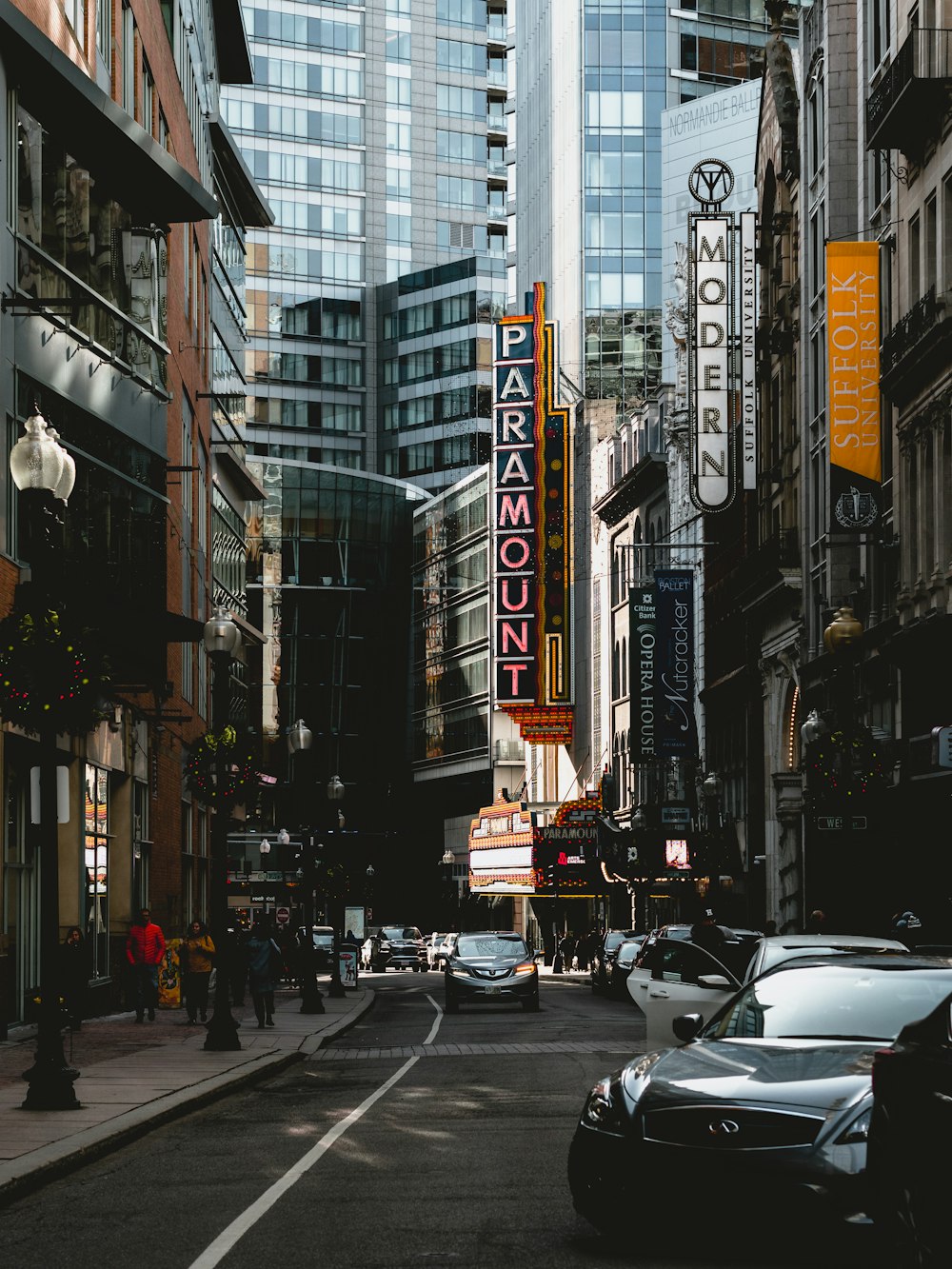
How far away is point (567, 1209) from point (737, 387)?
48.0 meters

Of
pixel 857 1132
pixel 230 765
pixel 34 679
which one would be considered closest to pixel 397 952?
pixel 230 765

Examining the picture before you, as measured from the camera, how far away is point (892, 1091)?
8500 mm

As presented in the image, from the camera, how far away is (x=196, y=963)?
36.1 meters

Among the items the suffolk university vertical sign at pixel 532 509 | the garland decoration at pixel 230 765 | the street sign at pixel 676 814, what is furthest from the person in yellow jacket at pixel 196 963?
the suffolk university vertical sign at pixel 532 509

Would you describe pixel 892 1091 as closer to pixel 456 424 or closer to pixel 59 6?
pixel 59 6

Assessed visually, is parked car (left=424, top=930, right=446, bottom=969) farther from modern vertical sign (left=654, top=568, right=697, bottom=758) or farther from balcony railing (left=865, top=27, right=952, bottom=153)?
balcony railing (left=865, top=27, right=952, bottom=153)

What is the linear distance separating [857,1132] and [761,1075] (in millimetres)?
735

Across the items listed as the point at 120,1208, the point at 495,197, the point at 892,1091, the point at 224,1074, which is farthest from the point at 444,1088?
the point at 495,197

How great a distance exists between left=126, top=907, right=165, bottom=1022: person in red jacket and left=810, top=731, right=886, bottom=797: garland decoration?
11.9 metres

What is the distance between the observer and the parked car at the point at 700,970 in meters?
16.0

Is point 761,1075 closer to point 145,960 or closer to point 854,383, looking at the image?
point 145,960

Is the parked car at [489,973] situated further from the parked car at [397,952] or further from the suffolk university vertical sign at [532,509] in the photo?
the suffolk university vertical sign at [532,509]

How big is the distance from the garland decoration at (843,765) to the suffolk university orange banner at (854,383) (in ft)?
31.1

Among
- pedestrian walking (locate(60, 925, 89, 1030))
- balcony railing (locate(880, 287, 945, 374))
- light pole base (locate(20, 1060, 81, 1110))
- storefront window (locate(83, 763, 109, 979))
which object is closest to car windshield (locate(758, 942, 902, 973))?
light pole base (locate(20, 1060, 81, 1110))
